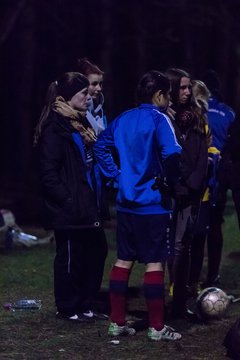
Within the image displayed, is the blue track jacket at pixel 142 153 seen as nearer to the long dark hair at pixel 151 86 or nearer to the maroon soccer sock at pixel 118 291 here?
the long dark hair at pixel 151 86

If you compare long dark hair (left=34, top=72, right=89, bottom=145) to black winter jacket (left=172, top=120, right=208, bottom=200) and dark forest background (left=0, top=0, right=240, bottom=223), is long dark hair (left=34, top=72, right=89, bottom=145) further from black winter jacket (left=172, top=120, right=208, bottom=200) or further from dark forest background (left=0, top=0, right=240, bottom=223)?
dark forest background (left=0, top=0, right=240, bottom=223)

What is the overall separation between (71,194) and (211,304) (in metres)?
1.43

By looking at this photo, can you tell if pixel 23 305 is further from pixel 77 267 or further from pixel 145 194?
pixel 145 194

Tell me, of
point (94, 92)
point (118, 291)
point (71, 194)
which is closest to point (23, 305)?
point (71, 194)

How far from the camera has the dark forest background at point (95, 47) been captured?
2327cm

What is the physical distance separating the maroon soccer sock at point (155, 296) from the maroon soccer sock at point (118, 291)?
0.17m

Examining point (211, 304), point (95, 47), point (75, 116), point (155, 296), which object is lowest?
point (211, 304)

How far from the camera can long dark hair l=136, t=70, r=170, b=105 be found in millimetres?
7473

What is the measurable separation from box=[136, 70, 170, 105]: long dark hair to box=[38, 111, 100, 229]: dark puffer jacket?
2.47ft

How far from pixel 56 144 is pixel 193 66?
83.4ft

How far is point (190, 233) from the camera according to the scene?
27.1 feet

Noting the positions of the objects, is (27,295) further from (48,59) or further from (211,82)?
(48,59)

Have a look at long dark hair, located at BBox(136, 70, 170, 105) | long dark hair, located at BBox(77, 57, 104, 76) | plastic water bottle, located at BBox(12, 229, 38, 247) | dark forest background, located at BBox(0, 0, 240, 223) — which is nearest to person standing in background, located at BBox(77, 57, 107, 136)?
long dark hair, located at BBox(77, 57, 104, 76)

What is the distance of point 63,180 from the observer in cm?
793
